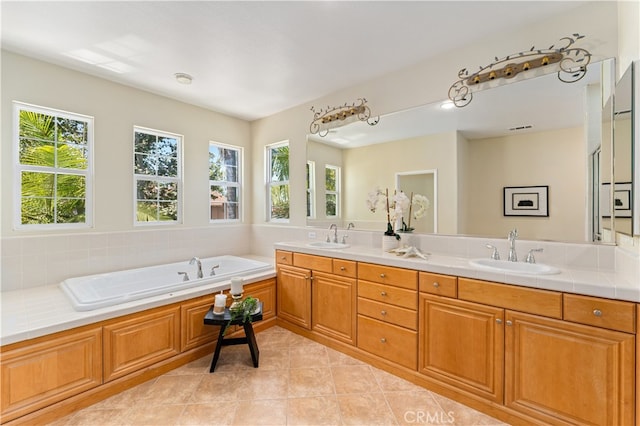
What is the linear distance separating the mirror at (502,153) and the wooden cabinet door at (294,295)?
37.5 inches

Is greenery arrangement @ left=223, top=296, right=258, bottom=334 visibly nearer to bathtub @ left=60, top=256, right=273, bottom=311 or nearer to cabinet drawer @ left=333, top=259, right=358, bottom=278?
bathtub @ left=60, top=256, right=273, bottom=311

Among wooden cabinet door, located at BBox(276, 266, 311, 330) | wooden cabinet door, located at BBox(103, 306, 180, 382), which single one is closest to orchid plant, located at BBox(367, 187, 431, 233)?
wooden cabinet door, located at BBox(276, 266, 311, 330)

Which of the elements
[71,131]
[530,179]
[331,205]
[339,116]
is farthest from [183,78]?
[530,179]

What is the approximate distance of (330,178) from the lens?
11.1 feet

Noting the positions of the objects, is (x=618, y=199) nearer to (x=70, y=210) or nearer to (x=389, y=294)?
(x=389, y=294)

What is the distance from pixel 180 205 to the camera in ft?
12.0

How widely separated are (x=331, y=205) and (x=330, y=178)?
0.33 m

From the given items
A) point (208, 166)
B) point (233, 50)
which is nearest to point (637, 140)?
point (233, 50)

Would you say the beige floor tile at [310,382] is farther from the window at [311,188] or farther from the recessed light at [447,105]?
the recessed light at [447,105]

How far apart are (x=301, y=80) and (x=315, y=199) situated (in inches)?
54.5

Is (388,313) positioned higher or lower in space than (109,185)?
lower

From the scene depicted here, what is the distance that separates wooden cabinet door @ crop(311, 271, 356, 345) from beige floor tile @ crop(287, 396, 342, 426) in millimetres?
653

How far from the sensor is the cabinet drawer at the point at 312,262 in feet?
8.89

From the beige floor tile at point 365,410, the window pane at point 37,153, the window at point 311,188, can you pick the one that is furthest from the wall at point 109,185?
the beige floor tile at point 365,410
